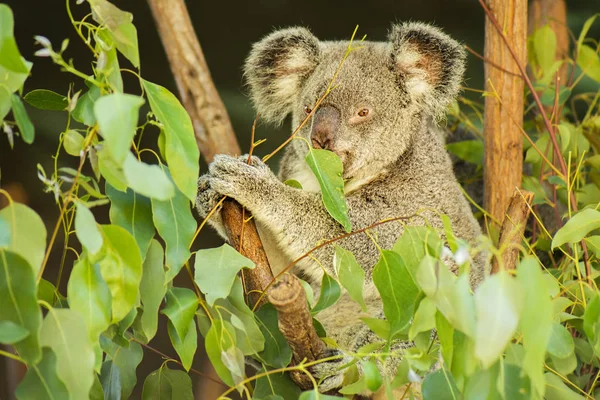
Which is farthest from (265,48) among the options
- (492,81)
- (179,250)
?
(179,250)

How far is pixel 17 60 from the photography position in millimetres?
1416

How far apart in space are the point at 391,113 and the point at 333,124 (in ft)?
1.00

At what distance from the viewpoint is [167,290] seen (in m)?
1.95

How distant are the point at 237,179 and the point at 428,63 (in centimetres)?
98

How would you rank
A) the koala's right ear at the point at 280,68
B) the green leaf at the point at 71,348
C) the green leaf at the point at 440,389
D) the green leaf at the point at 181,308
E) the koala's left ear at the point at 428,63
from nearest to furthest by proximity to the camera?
the green leaf at the point at 71,348 < the green leaf at the point at 440,389 < the green leaf at the point at 181,308 < the koala's left ear at the point at 428,63 < the koala's right ear at the point at 280,68

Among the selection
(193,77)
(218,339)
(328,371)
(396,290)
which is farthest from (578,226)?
(193,77)

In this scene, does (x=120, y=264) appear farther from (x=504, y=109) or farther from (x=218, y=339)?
(x=504, y=109)

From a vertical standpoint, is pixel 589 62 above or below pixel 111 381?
above

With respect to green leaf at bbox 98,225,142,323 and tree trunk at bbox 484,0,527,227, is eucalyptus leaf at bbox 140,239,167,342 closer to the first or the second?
green leaf at bbox 98,225,142,323

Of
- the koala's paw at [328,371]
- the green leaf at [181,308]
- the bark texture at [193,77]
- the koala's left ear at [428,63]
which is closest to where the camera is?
the green leaf at [181,308]

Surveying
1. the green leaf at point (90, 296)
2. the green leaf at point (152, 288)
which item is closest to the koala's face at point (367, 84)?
the green leaf at point (152, 288)

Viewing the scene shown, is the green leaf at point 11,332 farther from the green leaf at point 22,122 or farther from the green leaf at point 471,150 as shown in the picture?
the green leaf at point 471,150

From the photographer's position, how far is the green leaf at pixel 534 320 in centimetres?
133

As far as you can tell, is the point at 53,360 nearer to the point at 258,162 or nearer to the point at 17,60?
the point at 17,60
